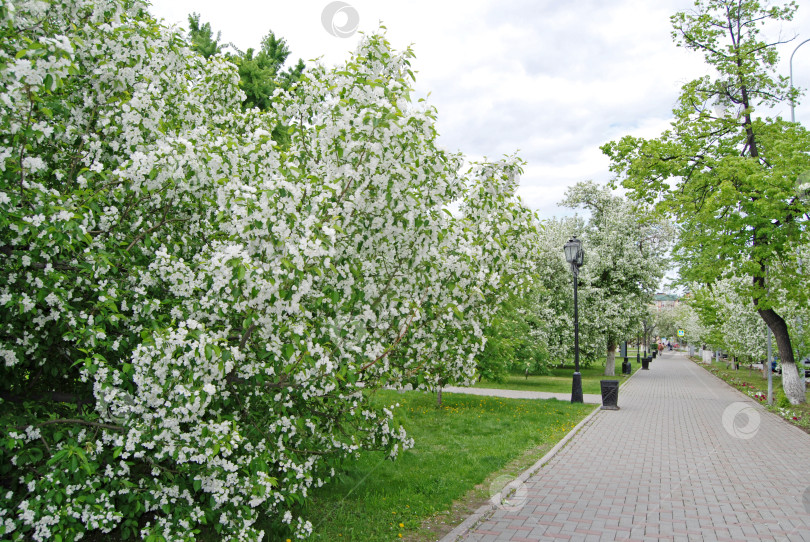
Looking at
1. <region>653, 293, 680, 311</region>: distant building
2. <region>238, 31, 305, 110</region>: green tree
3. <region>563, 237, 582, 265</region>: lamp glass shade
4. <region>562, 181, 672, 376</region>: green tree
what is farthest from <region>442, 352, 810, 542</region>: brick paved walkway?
<region>653, 293, 680, 311</region>: distant building

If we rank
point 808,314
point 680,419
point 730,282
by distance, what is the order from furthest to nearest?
1. point 730,282
2. point 808,314
3. point 680,419

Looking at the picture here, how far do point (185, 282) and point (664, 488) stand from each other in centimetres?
698

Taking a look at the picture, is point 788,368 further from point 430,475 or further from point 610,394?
point 430,475

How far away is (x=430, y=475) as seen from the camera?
7887 millimetres

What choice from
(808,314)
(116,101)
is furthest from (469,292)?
(808,314)

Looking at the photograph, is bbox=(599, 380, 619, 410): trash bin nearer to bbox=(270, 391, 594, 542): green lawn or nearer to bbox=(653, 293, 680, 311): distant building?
bbox=(270, 391, 594, 542): green lawn

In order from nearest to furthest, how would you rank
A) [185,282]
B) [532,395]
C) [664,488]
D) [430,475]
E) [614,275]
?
[185,282], [664,488], [430,475], [532,395], [614,275]

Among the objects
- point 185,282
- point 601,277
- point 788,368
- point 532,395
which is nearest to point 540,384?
point 532,395

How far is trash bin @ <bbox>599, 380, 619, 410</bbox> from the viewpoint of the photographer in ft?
54.2

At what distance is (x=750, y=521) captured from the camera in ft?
20.6

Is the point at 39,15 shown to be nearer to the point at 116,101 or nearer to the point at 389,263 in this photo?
the point at 116,101

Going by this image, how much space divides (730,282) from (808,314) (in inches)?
180

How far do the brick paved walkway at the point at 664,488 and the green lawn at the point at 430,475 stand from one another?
1.52 feet

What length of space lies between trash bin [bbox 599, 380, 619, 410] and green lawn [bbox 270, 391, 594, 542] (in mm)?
2665
